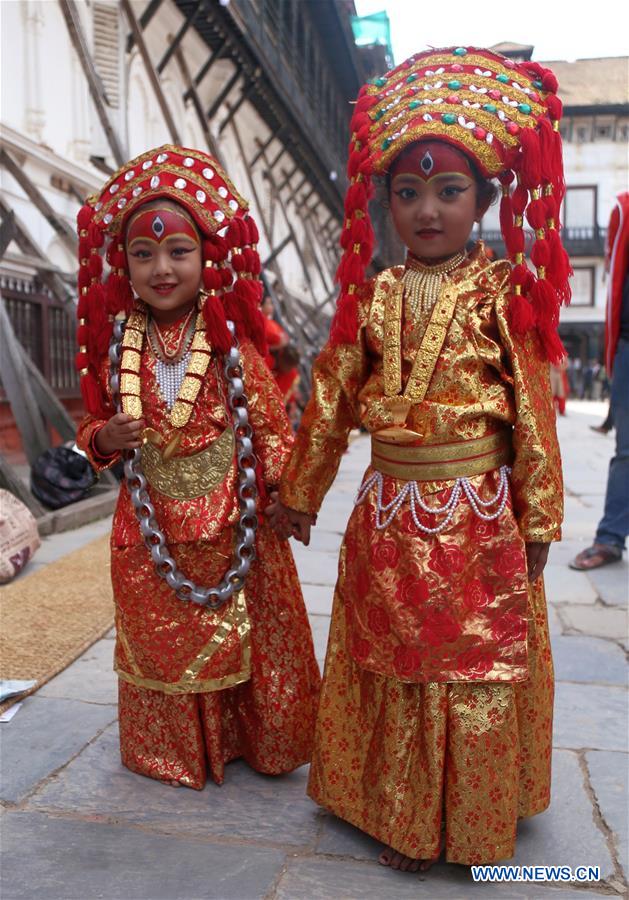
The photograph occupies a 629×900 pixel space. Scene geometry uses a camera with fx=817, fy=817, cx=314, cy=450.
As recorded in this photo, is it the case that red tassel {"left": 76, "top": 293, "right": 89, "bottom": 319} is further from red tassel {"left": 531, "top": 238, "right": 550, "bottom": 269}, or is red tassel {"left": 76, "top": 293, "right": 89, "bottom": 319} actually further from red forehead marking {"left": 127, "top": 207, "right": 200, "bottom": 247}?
red tassel {"left": 531, "top": 238, "right": 550, "bottom": 269}

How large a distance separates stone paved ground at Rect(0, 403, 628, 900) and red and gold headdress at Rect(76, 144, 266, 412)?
3.32ft

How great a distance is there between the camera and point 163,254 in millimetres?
2055

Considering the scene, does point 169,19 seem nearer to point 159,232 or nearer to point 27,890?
point 159,232

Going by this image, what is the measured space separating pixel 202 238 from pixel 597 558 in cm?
311

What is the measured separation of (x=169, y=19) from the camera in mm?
10062

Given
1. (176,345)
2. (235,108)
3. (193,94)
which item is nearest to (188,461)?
(176,345)

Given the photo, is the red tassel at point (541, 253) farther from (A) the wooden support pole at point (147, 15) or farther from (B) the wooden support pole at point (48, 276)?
(A) the wooden support pole at point (147, 15)

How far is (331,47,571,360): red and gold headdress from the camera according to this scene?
173 cm

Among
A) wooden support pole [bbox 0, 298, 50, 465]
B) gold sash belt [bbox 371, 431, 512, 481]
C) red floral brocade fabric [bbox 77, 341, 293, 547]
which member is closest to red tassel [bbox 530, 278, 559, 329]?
gold sash belt [bbox 371, 431, 512, 481]

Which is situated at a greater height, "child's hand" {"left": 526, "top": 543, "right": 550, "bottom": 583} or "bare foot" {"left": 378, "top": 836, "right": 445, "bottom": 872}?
"child's hand" {"left": 526, "top": 543, "right": 550, "bottom": 583}

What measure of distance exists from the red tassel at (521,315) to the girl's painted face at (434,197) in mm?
192

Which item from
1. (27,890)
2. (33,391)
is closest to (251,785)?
(27,890)

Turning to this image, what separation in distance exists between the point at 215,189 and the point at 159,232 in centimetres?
22

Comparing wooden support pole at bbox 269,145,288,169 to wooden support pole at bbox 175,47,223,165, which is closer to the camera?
wooden support pole at bbox 175,47,223,165
